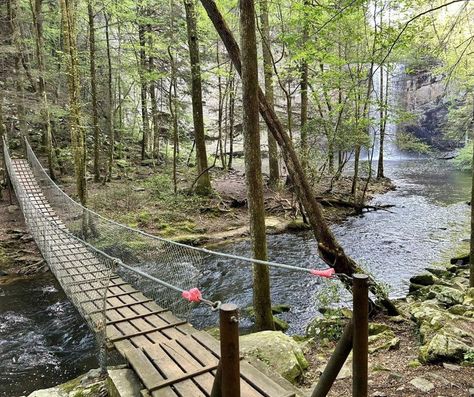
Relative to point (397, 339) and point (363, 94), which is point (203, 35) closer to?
point (363, 94)

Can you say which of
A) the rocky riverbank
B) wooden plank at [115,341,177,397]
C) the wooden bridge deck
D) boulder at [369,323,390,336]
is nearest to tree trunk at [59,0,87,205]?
the wooden bridge deck

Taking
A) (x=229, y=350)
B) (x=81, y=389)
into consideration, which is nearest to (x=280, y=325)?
(x=81, y=389)

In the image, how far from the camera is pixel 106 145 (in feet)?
42.8

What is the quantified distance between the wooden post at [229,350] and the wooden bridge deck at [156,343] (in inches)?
32.6

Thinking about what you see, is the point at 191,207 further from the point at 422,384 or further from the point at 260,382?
the point at 422,384

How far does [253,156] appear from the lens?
3.47 metres

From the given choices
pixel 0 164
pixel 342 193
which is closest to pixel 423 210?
pixel 342 193

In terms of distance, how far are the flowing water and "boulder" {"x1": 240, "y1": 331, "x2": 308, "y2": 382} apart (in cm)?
135

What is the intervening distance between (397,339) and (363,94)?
303 inches

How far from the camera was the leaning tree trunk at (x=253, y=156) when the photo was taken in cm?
332

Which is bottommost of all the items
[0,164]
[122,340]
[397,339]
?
[397,339]

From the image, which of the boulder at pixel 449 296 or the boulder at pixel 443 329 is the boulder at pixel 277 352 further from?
the boulder at pixel 449 296

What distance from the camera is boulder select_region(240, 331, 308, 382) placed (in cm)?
267

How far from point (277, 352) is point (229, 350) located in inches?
66.0
